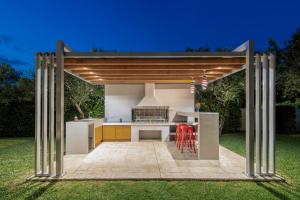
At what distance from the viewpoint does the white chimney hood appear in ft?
37.1

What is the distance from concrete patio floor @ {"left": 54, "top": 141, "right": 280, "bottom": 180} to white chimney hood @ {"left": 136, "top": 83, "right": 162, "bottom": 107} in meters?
2.86

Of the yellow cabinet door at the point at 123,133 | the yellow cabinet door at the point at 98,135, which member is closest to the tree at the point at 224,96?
the yellow cabinet door at the point at 123,133

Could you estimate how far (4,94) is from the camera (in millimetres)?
13336

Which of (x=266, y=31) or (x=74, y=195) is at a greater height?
(x=266, y=31)

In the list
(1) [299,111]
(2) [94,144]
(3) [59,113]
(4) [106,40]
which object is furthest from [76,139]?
(4) [106,40]

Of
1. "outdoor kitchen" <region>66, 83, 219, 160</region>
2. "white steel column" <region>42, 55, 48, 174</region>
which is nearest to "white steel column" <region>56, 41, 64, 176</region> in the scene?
"white steel column" <region>42, 55, 48, 174</region>

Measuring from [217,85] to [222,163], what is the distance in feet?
21.4

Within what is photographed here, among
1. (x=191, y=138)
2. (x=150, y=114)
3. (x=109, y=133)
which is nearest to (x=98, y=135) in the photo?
(x=109, y=133)

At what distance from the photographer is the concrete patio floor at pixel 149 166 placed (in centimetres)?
561

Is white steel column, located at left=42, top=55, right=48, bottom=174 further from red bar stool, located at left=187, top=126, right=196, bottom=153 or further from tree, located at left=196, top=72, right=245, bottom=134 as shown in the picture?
tree, located at left=196, top=72, right=245, bottom=134

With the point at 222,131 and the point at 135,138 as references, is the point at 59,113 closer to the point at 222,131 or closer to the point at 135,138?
the point at 135,138

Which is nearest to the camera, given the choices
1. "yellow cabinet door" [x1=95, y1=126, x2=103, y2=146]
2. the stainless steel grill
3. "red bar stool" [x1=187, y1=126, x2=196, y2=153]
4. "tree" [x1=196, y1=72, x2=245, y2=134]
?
"red bar stool" [x1=187, y1=126, x2=196, y2=153]

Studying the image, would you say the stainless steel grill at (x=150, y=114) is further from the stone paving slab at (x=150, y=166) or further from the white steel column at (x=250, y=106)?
the white steel column at (x=250, y=106)

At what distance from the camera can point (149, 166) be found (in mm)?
6582
